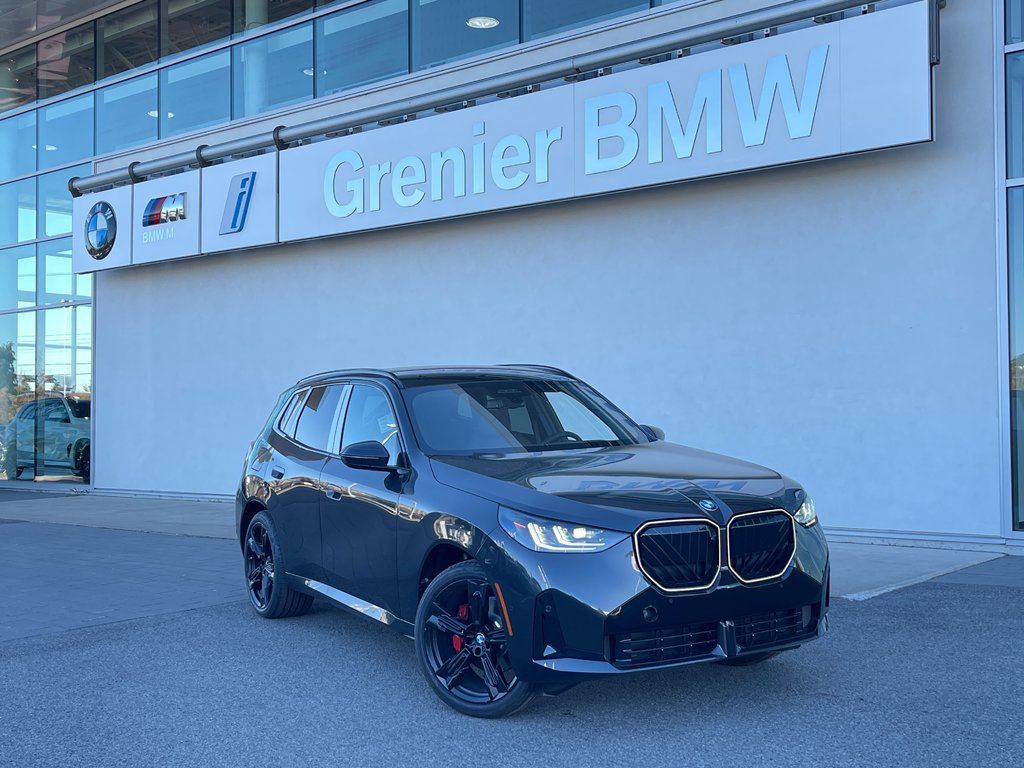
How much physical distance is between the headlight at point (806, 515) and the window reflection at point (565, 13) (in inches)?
345

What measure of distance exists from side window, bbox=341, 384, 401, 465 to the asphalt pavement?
4.17 ft

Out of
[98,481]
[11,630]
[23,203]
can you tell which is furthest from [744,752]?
[23,203]

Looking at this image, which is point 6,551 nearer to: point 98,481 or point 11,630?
point 11,630

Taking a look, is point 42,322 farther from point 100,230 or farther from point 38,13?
point 38,13

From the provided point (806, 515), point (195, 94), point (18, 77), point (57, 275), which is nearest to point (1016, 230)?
point (806, 515)

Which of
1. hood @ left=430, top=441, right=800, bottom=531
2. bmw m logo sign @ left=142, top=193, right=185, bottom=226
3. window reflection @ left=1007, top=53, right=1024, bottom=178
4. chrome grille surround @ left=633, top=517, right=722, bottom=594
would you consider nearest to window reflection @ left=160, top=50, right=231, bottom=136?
bmw m logo sign @ left=142, top=193, right=185, bottom=226

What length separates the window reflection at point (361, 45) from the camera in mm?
15156

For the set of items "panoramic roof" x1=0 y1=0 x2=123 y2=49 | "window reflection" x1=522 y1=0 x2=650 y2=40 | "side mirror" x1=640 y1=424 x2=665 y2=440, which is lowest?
"side mirror" x1=640 y1=424 x2=665 y2=440

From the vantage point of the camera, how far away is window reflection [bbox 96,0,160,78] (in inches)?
749

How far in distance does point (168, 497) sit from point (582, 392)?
1253 centimetres

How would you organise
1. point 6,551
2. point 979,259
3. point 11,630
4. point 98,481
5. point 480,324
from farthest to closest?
1. point 98,481
2. point 480,324
3. point 6,551
4. point 979,259
5. point 11,630

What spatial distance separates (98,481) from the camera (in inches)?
747

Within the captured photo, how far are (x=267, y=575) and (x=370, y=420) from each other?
1.75 meters

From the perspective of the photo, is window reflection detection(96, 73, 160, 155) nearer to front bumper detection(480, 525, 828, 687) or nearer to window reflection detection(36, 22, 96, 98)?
window reflection detection(36, 22, 96, 98)
